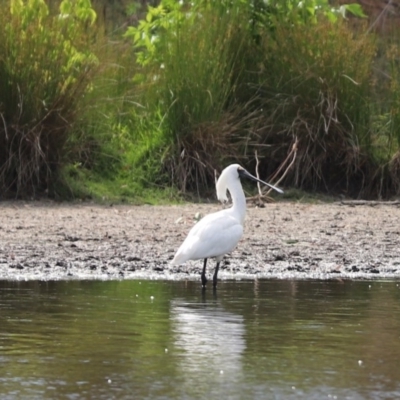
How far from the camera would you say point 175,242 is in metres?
10.3

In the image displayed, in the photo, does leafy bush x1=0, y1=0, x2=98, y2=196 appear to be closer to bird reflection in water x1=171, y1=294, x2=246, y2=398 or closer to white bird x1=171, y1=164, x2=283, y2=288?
white bird x1=171, y1=164, x2=283, y2=288

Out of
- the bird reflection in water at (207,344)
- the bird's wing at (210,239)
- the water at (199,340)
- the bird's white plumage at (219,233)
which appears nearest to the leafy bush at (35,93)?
the bird's white plumage at (219,233)

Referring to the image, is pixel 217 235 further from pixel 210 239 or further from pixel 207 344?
pixel 207 344

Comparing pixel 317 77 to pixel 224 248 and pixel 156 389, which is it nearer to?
pixel 224 248

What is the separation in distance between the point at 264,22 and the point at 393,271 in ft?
18.2

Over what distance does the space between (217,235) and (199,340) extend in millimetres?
2124

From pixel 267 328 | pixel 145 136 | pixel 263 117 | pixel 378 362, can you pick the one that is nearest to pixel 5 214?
pixel 145 136

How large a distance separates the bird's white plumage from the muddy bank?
1.16ft

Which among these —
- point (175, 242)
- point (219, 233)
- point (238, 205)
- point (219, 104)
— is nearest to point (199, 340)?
point (219, 233)

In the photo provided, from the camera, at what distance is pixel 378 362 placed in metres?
6.16

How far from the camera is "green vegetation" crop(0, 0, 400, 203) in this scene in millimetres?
12758

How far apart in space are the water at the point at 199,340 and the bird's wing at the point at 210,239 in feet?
0.82

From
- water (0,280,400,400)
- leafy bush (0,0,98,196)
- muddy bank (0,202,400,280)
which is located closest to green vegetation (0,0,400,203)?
leafy bush (0,0,98,196)

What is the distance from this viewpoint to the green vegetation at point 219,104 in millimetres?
12758
